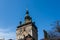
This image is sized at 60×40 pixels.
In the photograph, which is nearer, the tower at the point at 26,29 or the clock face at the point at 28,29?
the clock face at the point at 28,29

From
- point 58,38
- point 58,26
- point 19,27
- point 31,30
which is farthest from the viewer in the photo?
point 19,27

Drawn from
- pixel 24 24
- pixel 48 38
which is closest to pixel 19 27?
pixel 24 24

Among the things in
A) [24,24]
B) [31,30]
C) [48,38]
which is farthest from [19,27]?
[48,38]

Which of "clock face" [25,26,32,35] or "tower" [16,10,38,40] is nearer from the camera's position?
"clock face" [25,26,32,35]

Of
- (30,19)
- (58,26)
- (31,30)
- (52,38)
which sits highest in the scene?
(30,19)

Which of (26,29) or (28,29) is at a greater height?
(26,29)

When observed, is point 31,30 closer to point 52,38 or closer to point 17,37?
point 17,37

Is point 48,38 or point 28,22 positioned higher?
point 28,22

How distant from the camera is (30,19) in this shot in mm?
53062

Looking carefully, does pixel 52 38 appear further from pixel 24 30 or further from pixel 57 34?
pixel 24 30

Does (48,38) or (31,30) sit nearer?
(48,38)

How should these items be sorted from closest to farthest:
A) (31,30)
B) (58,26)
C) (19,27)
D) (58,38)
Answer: (58,26), (58,38), (31,30), (19,27)

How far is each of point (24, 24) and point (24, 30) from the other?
2222 mm

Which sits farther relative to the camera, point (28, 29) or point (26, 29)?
point (26, 29)
